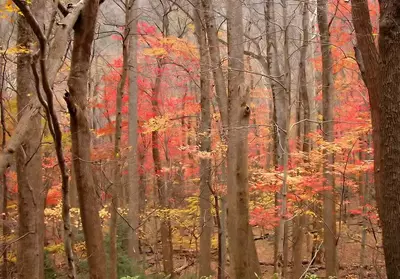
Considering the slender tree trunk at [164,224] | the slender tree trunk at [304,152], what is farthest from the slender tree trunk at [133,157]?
the slender tree trunk at [304,152]

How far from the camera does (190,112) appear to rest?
16.6 metres

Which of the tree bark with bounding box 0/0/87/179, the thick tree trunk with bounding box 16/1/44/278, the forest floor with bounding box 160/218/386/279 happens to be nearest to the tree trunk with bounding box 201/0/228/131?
the thick tree trunk with bounding box 16/1/44/278

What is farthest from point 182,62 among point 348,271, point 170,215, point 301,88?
point 348,271

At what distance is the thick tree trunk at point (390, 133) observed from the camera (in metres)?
5.34

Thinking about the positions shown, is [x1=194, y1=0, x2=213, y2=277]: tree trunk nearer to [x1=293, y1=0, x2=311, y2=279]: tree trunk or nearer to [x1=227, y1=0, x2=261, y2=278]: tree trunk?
[x1=227, y1=0, x2=261, y2=278]: tree trunk

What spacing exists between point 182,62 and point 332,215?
766 centimetres

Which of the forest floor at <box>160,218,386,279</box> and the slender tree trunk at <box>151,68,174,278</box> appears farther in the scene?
the forest floor at <box>160,218,386,279</box>

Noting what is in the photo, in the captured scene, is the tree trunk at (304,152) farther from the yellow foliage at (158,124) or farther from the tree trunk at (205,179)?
the yellow foliage at (158,124)

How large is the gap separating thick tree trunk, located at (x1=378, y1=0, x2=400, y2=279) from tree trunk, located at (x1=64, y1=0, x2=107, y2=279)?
3760mm

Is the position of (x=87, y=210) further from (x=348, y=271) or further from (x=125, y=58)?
(x=348, y=271)

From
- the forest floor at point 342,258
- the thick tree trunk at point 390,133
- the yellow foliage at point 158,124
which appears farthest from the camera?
the forest floor at point 342,258

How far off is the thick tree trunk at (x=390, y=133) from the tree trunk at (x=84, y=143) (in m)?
3.76

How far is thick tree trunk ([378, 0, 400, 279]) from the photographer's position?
5.34 meters

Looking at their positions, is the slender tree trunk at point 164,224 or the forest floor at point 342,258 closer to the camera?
the slender tree trunk at point 164,224
